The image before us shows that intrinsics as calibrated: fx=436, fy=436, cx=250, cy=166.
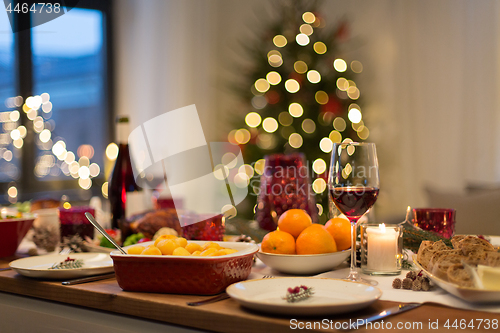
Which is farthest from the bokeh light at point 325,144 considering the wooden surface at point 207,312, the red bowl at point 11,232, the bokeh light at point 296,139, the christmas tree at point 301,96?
the wooden surface at point 207,312

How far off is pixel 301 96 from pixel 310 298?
2.61m

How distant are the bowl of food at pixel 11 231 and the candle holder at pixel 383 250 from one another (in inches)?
34.1

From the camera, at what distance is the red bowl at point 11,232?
1.12 meters

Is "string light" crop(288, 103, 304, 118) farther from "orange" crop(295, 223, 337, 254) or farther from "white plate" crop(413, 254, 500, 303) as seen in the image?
"white plate" crop(413, 254, 500, 303)

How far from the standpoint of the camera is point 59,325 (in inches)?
30.1

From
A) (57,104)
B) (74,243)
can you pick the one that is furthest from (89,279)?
(57,104)

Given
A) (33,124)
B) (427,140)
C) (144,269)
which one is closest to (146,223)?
(144,269)

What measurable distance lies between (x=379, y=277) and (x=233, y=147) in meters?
2.79

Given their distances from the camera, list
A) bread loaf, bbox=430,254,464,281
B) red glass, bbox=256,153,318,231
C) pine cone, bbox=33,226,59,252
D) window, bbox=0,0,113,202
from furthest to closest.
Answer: window, bbox=0,0,113,202 < pine cone, bbox=33,226,59,252 < red glass, bbox=256,153,318,231 < bread loaf, bbox=430,254,464,281

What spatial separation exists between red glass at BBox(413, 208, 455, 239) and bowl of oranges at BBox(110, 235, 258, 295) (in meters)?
0.45

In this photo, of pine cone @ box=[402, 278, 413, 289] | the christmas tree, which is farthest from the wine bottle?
the christmas tree

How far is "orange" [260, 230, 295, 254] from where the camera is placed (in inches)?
33.1

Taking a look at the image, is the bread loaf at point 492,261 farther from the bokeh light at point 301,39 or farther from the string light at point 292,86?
the bokeh light at point 301,39

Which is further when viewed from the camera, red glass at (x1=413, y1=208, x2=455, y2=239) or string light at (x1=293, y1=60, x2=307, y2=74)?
string light at (x1=293, y1=60, x2=307, y2=74)
